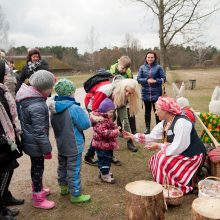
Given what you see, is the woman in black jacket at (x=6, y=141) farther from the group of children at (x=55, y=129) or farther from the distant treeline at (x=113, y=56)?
the distant treeline at (x=113, y=56)

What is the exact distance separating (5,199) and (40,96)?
1.29 m

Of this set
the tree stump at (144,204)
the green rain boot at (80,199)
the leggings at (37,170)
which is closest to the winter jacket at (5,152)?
the leggings at (37,170)

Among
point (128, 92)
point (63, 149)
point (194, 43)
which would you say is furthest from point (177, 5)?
point (63, 149)

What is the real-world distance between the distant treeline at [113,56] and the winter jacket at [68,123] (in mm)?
43098

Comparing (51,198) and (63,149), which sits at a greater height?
(63,149)

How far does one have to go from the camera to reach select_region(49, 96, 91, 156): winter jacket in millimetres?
3754

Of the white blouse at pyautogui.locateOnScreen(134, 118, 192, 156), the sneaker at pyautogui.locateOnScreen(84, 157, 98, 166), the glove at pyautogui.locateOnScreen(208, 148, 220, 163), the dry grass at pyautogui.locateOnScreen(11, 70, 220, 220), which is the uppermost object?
the white blouse at pyautogui.locateOnScreen(134, 118, 192, 156)

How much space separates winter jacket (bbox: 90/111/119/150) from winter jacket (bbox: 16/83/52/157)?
927mm

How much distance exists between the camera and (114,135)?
14.2 ft

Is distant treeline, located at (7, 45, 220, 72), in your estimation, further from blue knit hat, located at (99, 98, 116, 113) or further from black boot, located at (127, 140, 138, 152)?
blue knit hat, located at (99, 98, 116, 113)

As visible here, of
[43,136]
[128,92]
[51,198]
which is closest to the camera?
[43,136]

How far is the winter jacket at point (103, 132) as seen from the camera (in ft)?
14.2

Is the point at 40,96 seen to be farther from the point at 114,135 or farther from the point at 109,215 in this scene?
the point at 109,215

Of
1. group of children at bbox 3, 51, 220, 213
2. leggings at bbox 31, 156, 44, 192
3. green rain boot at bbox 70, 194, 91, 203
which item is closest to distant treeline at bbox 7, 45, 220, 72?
group of children at bbox 3, 51, 220, 213
